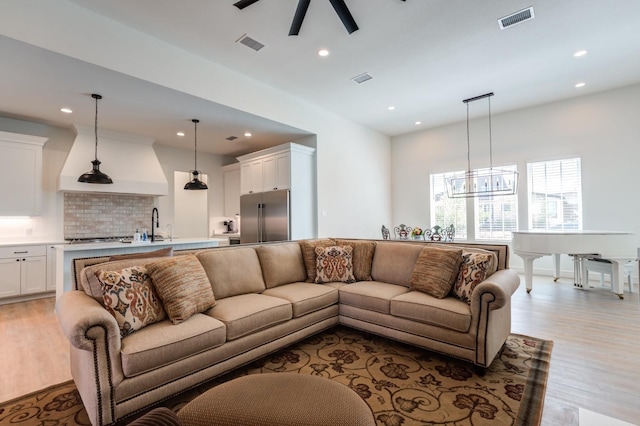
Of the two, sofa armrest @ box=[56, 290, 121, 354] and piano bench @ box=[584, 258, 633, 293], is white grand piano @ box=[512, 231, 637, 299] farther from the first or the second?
sofa armrest @ box=[56, 290, 121, 354]

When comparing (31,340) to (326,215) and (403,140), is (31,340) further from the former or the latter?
(403,140)

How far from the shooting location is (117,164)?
5.31 m

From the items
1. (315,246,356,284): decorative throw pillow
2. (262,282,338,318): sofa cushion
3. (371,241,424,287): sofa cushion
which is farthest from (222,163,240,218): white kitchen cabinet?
(371,241,424,287): sofa cushion

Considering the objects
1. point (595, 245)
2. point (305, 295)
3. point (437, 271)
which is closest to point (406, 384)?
point (437, 271)

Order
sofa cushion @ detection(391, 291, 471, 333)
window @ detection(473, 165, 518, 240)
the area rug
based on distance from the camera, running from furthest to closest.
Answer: window @ detection(473, 165, 518, 240)
sofa cushion @ detection(391, 291, 471, 333)
the area rug

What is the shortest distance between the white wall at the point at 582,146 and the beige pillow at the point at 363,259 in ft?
13.4

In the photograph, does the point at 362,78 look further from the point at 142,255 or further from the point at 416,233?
the point at 142,255

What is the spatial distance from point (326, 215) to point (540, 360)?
160 inches

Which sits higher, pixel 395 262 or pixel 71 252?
pixel 71 252

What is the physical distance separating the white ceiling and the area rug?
3142mm

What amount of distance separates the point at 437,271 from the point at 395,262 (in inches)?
23.6

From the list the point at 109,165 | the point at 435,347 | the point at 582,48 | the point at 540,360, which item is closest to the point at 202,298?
the point at 435,347

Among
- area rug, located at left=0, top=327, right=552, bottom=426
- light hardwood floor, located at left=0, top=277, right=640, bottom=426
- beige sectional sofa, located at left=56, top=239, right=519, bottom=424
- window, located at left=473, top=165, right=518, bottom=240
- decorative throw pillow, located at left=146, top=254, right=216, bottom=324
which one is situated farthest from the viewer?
window, located at left=473, top=165, right=518, bottom=240

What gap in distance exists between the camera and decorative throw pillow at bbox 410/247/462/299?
2.66m
